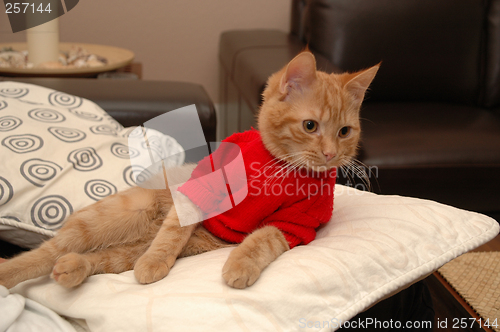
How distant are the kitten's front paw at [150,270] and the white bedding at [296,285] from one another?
2cm

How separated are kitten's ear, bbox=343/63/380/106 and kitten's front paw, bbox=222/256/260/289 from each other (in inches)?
21.4

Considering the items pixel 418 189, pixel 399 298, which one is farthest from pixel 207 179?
pixel 418 189

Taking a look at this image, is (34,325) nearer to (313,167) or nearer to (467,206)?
(313,167)

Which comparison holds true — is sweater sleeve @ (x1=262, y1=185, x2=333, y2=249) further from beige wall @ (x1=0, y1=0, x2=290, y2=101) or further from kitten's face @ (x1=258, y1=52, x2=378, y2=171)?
beige wall @ (x1=0, y1=0, x2=290, y2=101)

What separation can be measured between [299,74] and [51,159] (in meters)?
0.83

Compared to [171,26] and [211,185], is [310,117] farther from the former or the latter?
[171,26]

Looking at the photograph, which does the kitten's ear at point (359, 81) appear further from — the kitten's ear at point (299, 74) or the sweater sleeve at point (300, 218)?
the sweater sleeve at point (300, 218)

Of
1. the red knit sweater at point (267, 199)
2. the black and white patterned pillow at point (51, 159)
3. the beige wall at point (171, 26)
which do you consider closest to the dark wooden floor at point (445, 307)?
the red knit sweater at point (267, 199)

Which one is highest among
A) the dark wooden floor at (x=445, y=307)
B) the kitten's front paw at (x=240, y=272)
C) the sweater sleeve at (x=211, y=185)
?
the sweater sleeve at (x=211, y=185)

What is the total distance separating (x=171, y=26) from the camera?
298 centimetres

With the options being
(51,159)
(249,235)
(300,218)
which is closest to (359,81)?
(300,218)

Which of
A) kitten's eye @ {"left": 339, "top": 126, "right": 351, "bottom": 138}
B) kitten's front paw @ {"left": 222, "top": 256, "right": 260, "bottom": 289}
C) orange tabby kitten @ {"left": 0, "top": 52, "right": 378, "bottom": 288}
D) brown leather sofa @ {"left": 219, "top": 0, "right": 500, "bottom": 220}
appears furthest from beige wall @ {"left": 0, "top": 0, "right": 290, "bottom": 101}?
kitten's front paw @ {"left": 222, "top": 256, "right": 260, "bottom": 289}

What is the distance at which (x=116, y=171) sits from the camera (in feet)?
4.24

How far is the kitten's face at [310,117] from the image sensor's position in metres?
0.97
